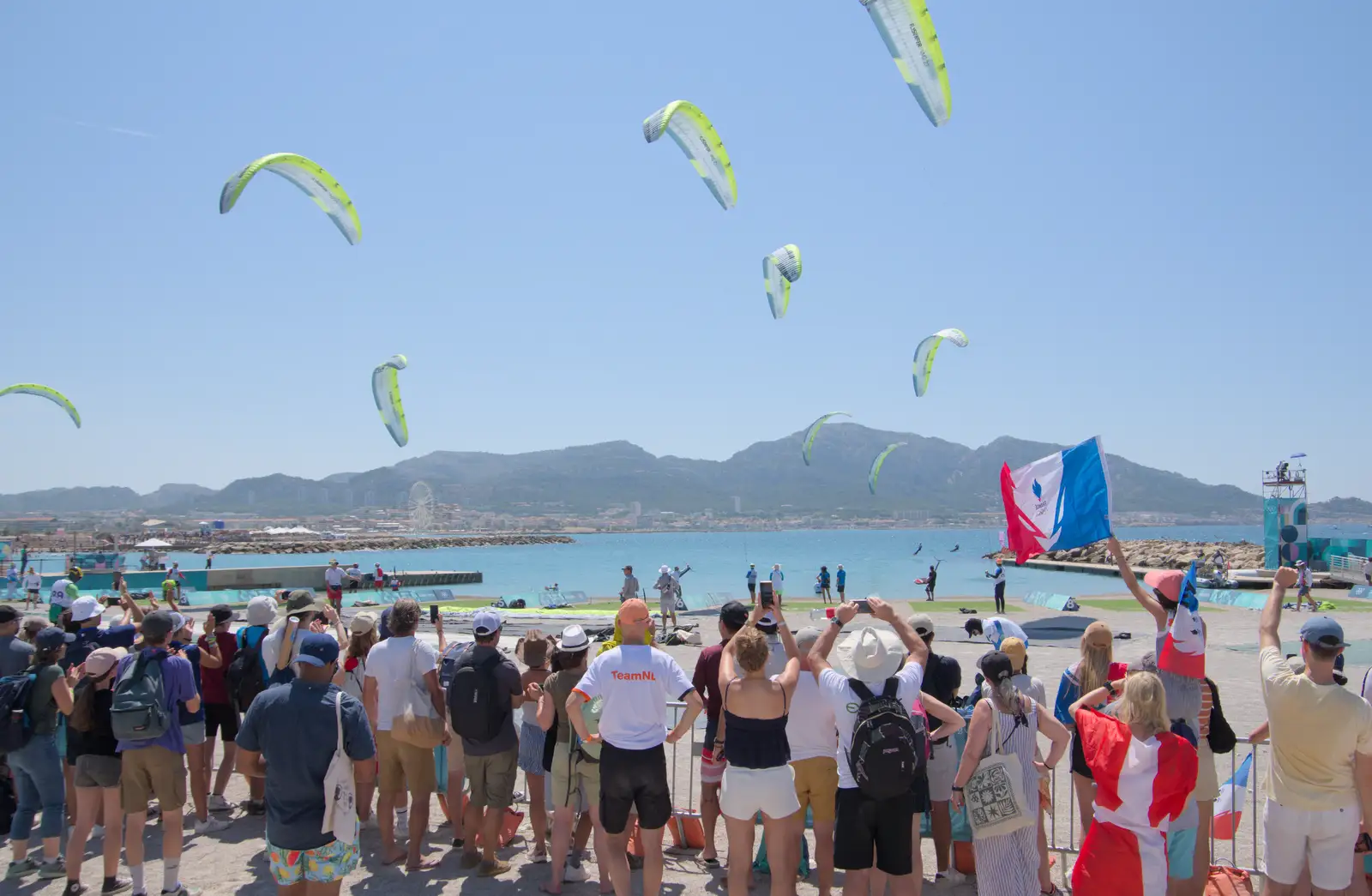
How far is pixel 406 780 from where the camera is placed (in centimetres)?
616

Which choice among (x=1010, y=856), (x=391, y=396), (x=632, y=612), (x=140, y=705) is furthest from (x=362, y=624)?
(x=391, y=396)

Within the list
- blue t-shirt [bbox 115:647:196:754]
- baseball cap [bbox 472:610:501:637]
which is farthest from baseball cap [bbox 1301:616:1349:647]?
blue t-shirt [bbox 115:647:196:754]

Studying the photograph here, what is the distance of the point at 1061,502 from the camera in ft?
23.7

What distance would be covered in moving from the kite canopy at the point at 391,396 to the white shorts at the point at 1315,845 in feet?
73.4

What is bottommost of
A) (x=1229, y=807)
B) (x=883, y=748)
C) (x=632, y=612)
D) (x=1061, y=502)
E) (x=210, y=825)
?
(x=210, y=825)

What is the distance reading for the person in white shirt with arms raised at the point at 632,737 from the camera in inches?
191

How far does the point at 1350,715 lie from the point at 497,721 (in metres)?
4.62

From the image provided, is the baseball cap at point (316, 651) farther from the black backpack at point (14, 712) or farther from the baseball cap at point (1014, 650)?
the baseball cap at point (1014, 650)

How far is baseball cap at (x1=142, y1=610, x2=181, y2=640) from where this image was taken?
5.34m

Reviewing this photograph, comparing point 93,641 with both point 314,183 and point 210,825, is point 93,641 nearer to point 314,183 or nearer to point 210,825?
point 210,825

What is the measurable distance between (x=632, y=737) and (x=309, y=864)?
1.70 m

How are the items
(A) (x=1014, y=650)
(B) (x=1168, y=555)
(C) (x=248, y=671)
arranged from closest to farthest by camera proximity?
(A) (x=1014, y=650) < (C) (x=248, y=671) < (B) (x=1168, y=555)

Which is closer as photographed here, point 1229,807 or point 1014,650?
point 1014,650

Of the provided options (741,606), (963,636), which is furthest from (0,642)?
(963,636)
